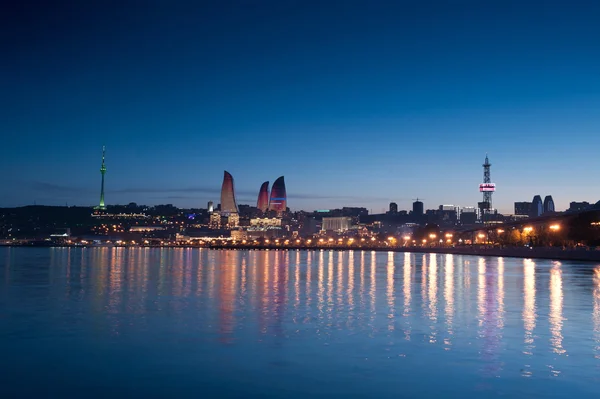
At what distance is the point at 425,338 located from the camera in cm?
1487

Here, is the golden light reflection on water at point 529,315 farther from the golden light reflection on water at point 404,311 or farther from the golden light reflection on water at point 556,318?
the golden light reflection on water at point 556,318

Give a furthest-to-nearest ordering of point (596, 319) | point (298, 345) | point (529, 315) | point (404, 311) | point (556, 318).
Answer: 1. point (404, 311)
2. point (529, 315)
3. point (556, 318)
4. point (596, 319)
5. point (298, 345)

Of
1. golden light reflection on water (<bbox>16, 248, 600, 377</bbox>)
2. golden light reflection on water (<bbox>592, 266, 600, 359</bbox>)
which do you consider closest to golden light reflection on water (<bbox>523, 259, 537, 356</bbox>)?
golden light reflection on water (<bbox>16, 248, 600, 377</bbox>)

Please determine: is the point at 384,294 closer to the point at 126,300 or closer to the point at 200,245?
the point at 126,300

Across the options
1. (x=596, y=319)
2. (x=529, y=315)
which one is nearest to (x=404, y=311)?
(x=529, y=315)

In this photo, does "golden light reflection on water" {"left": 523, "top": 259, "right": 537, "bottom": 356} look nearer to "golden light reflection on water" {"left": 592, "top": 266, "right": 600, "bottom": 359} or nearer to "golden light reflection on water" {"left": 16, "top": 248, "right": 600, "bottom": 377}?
"golden light reflection on water" {"left": 16, "top": 248, "right": 600, "bottom": 377}

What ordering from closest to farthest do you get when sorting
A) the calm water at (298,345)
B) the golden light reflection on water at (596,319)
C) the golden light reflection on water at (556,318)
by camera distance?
the calm water at (298,345), the golden light reflection on water at (596,319), the golden light reflection on water at (556,318)

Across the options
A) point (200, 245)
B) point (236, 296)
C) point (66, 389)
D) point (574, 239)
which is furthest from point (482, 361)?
point (200, 245)

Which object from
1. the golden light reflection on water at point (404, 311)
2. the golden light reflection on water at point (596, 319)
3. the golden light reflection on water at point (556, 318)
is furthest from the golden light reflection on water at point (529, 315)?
the golden light reflection on water at point (596, 319)

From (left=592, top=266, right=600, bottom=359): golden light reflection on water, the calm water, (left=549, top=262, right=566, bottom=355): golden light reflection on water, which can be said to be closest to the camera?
the calm water

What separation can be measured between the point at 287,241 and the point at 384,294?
567 feet

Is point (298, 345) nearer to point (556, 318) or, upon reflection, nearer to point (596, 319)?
point (556, 318)

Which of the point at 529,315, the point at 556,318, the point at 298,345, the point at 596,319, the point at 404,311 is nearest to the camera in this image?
the point at 298,345

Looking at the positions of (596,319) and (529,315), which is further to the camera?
(529,315)
